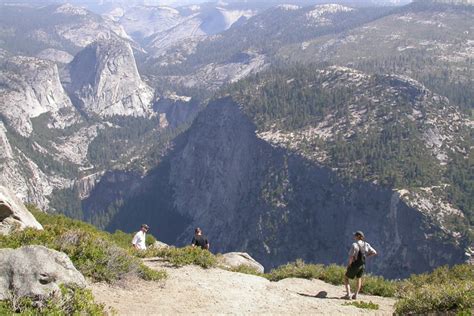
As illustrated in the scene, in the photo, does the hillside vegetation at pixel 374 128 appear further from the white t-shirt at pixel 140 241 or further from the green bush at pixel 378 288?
the white t-shirt at pixel 140 241

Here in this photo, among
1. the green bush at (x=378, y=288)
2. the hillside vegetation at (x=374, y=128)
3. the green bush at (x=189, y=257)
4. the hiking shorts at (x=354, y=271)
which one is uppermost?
the hiking shorts at (x=354, y=271)

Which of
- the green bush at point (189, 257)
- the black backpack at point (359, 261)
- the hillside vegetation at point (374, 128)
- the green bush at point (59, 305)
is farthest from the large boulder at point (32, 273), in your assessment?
the hillside vegetation at point (374, 128)

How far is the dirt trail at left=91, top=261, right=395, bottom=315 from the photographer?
19359 mm

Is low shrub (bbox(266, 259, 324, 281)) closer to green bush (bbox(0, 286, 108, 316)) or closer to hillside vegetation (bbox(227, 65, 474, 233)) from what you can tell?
green bush (bbox(0, 286, 108, 316))

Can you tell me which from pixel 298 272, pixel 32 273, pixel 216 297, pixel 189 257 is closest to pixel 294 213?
pixel 298 272

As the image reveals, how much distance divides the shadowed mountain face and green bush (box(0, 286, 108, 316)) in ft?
328

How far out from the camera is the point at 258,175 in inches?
6398

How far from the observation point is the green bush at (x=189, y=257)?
26.2 m

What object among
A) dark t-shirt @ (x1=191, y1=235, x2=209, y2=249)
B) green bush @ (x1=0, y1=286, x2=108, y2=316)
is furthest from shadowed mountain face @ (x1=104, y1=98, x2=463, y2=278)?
green bush @ (x1=0, y1=286, x2=108, y2=316)

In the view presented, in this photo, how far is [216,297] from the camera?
21.2m


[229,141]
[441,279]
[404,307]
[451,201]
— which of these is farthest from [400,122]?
[404,307]

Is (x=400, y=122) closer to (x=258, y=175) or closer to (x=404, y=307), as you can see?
(x=258, y=175)

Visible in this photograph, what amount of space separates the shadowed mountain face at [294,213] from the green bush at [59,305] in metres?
99.9

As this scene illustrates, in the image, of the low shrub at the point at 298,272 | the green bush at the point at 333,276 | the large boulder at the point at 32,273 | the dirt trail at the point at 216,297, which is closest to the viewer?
the large boulder at the point at 32,273
